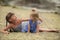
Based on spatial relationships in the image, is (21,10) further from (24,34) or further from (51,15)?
(24,34)

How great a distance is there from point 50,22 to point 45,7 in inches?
8.4

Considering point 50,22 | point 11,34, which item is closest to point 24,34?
point 11,34

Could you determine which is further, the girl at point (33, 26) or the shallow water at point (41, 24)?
the girl at point (33, 26)

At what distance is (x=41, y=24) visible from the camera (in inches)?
84.7

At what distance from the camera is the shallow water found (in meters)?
1.92

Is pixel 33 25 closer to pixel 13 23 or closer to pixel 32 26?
pixel 32 26

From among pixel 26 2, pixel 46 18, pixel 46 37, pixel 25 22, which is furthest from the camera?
pixel 26 2

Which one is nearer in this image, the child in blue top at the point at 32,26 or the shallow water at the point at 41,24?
the shallow water at the point at 41,24

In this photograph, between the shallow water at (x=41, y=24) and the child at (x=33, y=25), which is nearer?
the shallow water at (x=41, y=24)

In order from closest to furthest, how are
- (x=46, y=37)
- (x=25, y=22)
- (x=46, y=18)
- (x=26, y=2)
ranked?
(x=46, y=37), (x=25, y=22), (x=46, y=18), (x=26, y=2)

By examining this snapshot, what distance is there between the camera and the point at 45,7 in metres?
2.38

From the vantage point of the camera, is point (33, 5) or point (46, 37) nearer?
point (46, 37)

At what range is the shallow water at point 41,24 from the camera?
1919mm

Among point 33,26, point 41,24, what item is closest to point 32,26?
point 33,26
